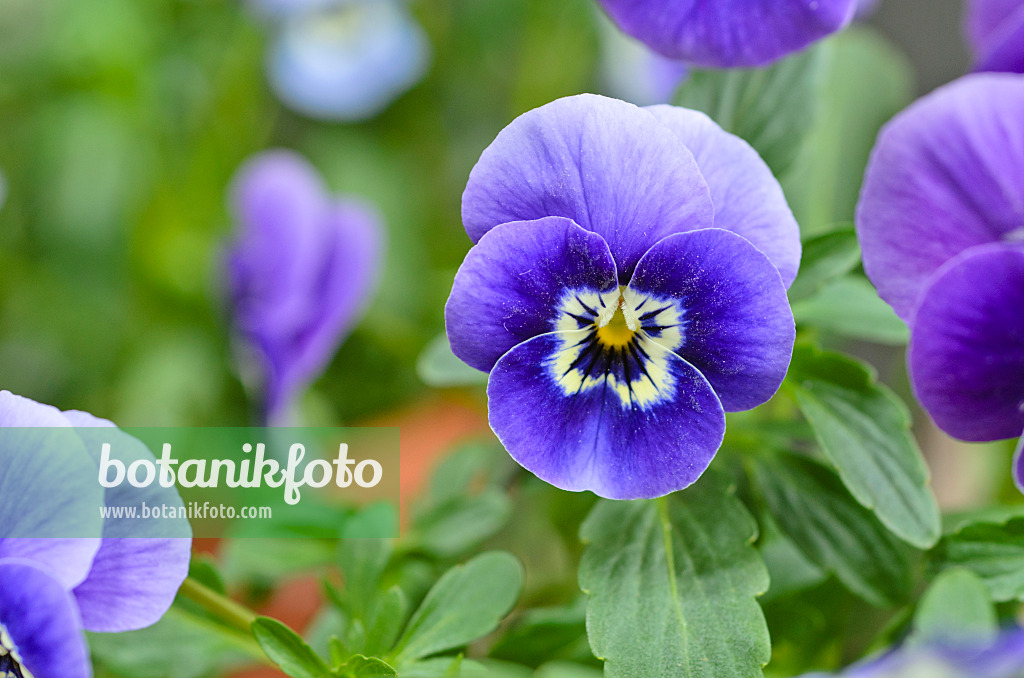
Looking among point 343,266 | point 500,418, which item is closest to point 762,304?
point 500,418

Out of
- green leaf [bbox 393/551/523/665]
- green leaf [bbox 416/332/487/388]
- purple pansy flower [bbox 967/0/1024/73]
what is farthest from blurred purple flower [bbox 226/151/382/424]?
purple pansy flower [bbox 967/0/1024/73]

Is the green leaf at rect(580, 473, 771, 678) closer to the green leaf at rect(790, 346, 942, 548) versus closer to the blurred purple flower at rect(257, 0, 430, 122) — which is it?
the green leaf at rect(790, 346, 942, 548)

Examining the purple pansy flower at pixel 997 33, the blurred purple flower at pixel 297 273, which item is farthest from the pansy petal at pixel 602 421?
the blurred purple flower at pixel 297 273

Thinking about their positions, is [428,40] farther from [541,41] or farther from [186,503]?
[186,503]

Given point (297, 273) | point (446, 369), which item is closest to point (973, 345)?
point (446, 369)

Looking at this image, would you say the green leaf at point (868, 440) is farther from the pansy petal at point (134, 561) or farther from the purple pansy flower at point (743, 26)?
the pansy petal at point (134, 561)
